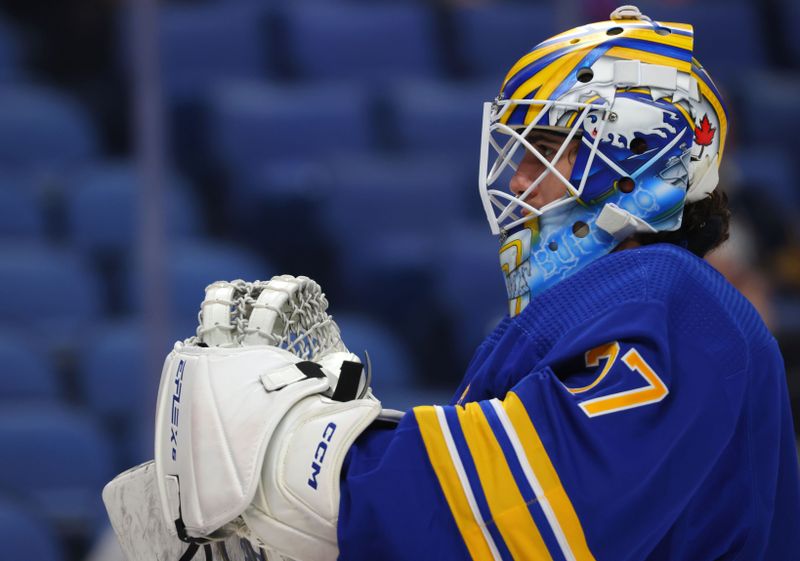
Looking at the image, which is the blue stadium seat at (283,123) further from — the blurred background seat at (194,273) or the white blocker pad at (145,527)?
the white blocker pad at (145,527)

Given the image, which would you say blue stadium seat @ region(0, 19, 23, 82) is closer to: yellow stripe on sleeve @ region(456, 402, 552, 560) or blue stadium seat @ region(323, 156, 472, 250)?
blue stadium seat @ region(323, 156, 472, 250)

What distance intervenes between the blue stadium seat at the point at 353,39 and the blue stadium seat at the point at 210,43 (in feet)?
0.52

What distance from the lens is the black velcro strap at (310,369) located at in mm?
1633

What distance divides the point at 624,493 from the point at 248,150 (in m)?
3.43

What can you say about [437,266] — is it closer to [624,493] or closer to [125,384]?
[125,384]

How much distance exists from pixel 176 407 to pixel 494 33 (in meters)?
3.88

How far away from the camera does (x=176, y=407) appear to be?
164 cm

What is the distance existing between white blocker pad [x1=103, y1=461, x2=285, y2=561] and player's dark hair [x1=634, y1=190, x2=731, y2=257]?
748 millimetres

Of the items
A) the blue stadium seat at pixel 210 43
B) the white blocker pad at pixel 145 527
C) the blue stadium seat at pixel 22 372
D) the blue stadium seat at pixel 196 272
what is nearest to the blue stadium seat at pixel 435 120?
the blue stadium seat at pixel 210 43

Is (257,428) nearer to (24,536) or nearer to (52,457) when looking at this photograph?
(24,536)

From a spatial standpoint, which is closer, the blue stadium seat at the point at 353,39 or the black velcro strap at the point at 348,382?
the black velcro strap at the point at 348,382

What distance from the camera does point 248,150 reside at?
472 cm

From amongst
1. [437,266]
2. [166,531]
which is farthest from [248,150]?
[166,531]

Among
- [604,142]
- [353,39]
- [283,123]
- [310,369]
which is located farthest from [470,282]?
[310,369]
